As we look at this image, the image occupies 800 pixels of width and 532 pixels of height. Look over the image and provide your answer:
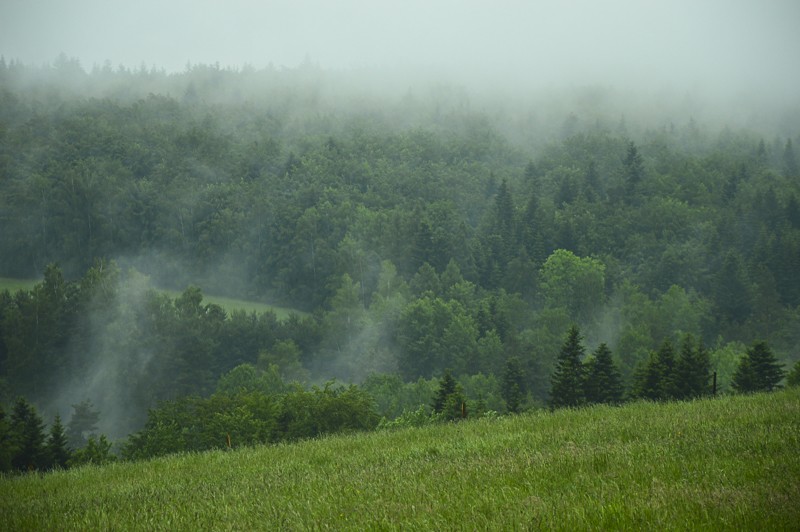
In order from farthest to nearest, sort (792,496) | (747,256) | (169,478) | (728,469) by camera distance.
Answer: (747,256)
(169,478)
(728,469)
(792,496)

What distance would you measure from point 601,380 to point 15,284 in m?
155

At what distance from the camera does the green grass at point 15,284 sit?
526 ft

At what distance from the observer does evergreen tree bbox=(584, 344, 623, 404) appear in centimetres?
5150

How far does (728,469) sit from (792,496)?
1.50 meters

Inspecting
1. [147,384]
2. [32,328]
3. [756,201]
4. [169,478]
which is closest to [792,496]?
[169,478]

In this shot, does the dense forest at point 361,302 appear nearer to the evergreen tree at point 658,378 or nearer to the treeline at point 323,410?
the treeline at point 323,410

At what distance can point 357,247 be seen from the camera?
186 meters

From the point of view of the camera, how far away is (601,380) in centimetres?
5222

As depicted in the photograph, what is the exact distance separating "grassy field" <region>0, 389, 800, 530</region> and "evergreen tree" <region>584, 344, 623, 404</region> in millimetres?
36210

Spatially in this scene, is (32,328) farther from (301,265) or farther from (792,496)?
(792,496)

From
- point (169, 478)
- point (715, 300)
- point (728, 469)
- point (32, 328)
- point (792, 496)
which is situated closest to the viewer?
point (792, 496)

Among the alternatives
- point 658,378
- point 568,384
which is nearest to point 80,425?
point 568,384

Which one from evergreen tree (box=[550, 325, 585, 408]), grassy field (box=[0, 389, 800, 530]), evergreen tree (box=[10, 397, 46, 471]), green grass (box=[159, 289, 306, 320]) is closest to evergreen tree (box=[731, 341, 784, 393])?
evergreen tree (box=[550, 325, 585, 408])

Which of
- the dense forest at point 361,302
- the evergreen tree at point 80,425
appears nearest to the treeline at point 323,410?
the dense forest at point 361,302
